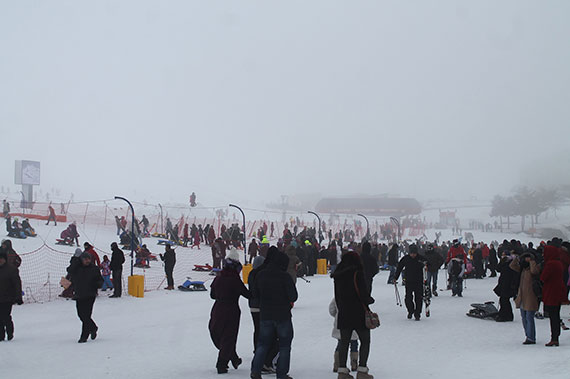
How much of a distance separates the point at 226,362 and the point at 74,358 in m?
2.53

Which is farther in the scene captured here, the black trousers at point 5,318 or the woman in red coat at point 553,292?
the black trousers at point 5,318

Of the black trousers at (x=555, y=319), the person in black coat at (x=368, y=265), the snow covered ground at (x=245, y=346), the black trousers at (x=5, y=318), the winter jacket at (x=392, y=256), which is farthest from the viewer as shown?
the winter jacket at (x=392, y=256)

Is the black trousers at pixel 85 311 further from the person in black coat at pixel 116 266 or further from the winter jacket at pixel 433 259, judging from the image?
the winter jacket at pixel 433 259

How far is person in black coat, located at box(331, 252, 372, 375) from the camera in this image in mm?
6430

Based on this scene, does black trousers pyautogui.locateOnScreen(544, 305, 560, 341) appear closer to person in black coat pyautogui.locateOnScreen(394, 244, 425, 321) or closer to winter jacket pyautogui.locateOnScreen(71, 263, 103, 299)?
person in black coat pyautogui.locateOnScreen(394, 244, 425, 321)

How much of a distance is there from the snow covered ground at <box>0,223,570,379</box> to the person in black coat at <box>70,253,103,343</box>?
37cm

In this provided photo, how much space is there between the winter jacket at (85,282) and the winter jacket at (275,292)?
153 inches

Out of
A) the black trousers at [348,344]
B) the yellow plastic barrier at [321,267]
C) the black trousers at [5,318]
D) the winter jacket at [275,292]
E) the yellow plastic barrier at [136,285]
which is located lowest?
the yellow plastic barrier at [321,267]

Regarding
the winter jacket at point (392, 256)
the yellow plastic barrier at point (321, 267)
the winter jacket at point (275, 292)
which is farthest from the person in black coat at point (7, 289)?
the yellow plastic barrier at point (321, 267)

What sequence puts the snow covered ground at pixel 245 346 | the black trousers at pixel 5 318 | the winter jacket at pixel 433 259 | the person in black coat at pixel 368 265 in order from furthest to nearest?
→ the winter jacket at pixel 433 259
the person in black coat at pixel 368 265
the black trousers at pixel 5 318
the snow covered ground at pixel 245 346

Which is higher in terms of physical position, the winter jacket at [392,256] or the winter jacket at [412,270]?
the winter jacket at [412,270]

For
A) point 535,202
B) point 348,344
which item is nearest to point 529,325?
point 348,344

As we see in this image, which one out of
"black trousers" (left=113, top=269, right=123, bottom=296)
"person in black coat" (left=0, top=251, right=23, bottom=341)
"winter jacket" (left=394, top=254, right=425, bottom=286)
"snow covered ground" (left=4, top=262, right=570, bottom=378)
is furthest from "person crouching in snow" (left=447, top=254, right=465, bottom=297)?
"person in black coat" (left=0, top=251, right=23, bottom=341)

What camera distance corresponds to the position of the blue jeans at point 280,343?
253 inches
